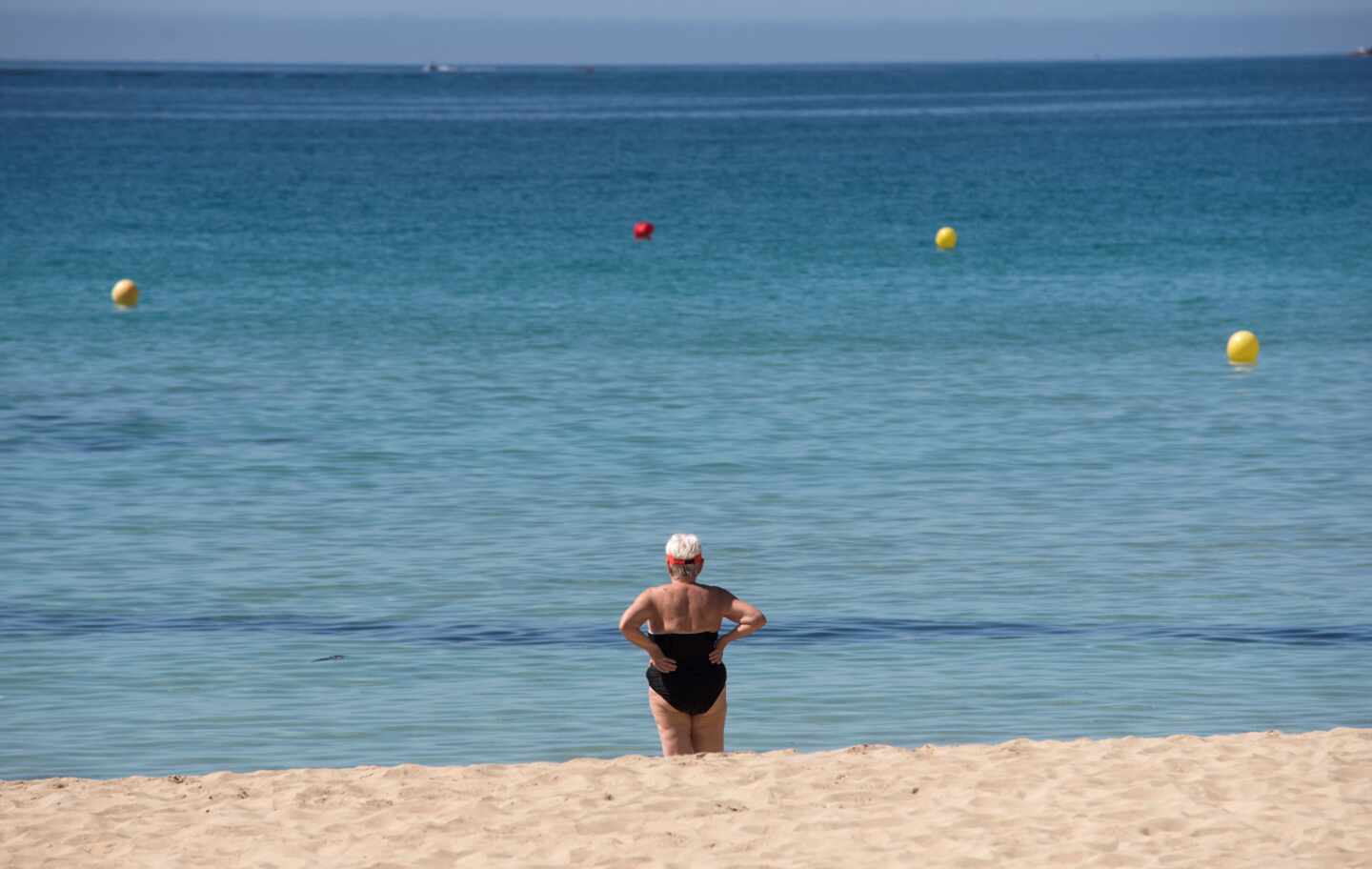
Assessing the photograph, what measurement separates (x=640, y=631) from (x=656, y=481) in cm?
946

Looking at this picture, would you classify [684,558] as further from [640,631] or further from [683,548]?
[640,631]

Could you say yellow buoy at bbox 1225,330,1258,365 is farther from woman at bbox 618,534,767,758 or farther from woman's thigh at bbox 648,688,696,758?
woman's thigh at bbox 648,688,696,758

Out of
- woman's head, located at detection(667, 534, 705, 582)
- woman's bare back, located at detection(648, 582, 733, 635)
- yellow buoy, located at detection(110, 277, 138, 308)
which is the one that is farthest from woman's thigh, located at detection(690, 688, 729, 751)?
yellow buoy, located at detection(110, 277, 138, 308)

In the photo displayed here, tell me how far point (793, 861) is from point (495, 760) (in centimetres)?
302

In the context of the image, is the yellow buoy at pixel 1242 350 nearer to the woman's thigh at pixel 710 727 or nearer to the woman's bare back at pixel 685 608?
the woman's thigh at pixel 710 727

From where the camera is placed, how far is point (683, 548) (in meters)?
9.02

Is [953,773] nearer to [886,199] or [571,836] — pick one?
[571,836]

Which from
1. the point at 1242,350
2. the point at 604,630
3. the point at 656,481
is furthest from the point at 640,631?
the point at 1242,350

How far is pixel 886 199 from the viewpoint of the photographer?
59.3 meters

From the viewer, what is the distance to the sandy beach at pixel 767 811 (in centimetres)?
771

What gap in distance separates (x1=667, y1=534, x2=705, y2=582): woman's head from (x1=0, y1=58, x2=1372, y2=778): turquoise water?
1875 mm

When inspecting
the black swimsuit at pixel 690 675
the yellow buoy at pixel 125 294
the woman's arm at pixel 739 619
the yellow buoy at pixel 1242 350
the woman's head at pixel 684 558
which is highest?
the woman's head at pixel 684 558

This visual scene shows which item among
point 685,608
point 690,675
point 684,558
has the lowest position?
point 690,675

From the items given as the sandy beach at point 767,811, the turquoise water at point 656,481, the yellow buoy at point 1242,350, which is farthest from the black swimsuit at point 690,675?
the yellow buoy at point 1242,350
